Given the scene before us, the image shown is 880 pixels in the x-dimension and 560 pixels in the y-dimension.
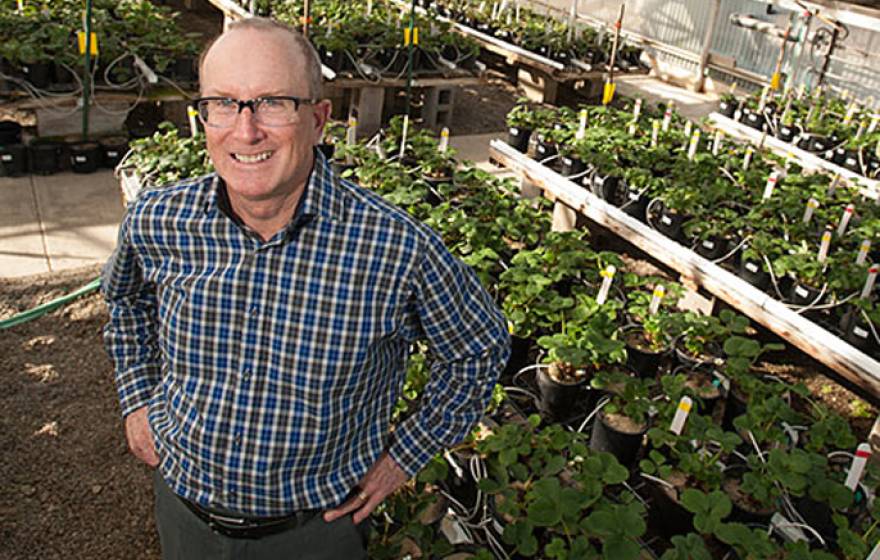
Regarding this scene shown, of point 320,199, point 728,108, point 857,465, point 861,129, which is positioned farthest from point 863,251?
point 728,108

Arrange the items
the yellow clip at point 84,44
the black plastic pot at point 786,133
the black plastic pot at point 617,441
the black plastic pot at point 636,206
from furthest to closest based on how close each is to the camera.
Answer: the black plastic pot at point 786,133
the yellow clip at point 84,44
the black plastic pot at point 636,206
the black plastic pot at point 617,441

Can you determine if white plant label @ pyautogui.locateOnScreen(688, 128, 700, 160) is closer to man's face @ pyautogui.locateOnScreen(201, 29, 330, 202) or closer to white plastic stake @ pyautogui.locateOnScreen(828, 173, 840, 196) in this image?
white plastic stake @ pyautogui.locateOnScreen(828, 173, 840, 196)

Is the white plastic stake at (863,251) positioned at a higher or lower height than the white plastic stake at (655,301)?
higher

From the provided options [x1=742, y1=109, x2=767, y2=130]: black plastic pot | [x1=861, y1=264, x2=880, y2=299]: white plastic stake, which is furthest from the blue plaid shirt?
[x1=742, y1=109, x2=767, y2=130]: black plastic pot

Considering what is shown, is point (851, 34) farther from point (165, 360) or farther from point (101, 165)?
point (165, 360)

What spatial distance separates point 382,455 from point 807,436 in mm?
1851

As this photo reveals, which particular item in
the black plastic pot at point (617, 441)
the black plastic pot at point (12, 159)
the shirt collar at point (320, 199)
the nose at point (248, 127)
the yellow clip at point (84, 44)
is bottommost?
the black plastic pot at point (12, 159)

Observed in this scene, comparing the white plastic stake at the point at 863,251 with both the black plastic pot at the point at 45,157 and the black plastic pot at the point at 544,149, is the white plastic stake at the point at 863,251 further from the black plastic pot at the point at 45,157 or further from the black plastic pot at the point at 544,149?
the black plastic pot at the point at 45,157

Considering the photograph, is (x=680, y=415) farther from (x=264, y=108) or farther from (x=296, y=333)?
(x=264, y=108)

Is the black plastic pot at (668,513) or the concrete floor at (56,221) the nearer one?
the black plastic pot at (668,513)

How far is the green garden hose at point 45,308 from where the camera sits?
141 inches

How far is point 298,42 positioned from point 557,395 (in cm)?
184

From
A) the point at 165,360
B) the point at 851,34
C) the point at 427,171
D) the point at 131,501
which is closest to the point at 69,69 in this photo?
the point at 427,171

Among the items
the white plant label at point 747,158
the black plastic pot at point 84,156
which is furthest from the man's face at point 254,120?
the black plastic pot at point 84,156
